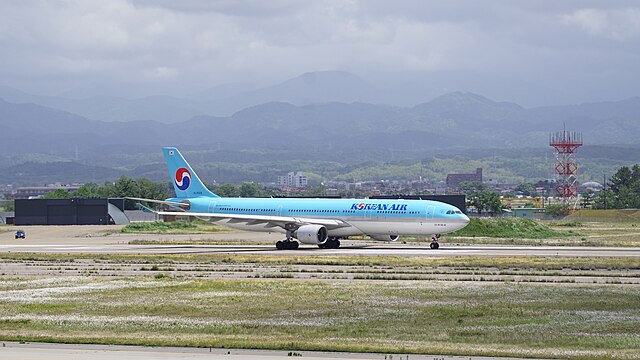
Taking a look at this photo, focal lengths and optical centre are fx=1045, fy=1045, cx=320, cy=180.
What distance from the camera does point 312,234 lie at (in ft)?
237

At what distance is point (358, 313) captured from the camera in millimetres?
35000

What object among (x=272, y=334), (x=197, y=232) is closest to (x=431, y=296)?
(x=272, y=334)

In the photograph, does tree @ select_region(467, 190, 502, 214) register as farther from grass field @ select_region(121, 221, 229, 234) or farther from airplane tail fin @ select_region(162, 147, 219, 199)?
airplane tail fin @ select_region(162, 147, 219, 199)

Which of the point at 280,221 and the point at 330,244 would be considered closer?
the point at 280,221

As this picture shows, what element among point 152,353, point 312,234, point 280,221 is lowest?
point 152,353

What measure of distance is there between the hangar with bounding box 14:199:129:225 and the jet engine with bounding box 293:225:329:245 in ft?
212

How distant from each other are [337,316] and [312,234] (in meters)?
38.0

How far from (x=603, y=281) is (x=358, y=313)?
1541 centimetres

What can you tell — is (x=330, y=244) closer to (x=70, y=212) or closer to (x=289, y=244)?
(x=289, y=244)

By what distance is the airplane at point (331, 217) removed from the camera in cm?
7162

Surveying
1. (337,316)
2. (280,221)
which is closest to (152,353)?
(337,316)

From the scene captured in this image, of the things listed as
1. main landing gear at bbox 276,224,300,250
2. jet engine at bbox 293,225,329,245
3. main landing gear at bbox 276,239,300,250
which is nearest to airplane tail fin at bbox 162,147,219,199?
main landing gear at bbox 276,224,300,250

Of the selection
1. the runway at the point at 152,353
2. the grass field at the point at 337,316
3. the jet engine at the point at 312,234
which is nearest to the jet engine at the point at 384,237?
the jet engine at the point at 312,234

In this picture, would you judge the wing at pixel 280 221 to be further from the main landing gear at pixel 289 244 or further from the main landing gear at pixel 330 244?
the main landing gear at pixel 330 244
